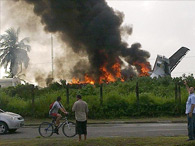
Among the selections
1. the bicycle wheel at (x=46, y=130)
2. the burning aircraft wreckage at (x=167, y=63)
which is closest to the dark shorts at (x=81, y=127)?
the bicycle wheel at (x=46, y=130)

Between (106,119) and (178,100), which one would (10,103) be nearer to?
(106,119)

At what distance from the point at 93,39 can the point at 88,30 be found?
4.56 feet

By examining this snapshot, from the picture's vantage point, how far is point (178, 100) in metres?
26.5

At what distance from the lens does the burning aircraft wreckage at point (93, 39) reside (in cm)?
4888

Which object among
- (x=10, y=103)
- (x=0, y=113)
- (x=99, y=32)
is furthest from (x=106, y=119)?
(x=99, y=32)

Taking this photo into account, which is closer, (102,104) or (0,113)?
(0,113)

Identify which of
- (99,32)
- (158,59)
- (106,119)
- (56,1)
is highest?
(56,1)

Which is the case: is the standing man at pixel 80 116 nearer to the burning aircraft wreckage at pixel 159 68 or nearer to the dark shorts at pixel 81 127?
the dark shorts at pixel 81 127

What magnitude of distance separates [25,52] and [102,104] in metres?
39.5

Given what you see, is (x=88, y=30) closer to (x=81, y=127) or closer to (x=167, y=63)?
(x=167, y=63)

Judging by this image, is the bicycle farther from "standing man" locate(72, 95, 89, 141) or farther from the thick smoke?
the thick smoke

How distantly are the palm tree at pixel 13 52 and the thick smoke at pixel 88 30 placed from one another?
13.3m

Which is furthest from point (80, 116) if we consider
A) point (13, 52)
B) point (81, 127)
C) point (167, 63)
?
point (13, 52)

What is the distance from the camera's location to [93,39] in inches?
1948
